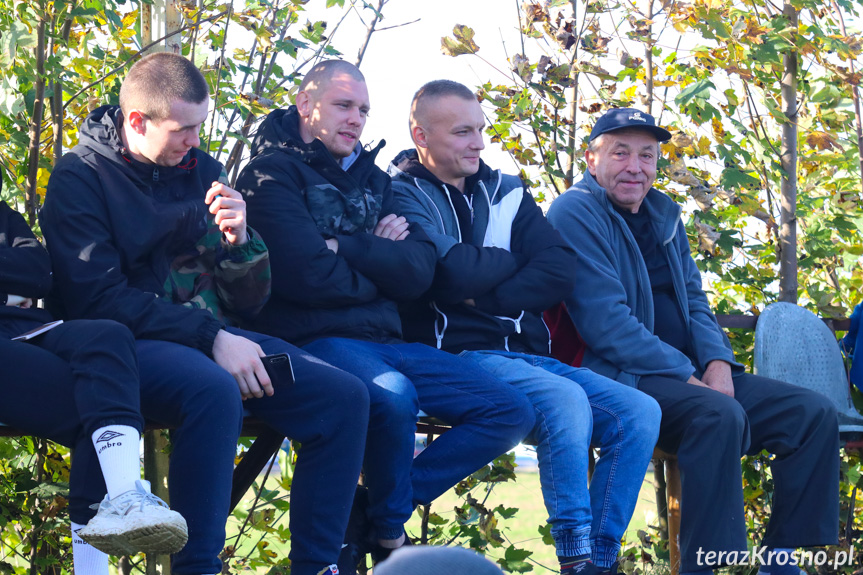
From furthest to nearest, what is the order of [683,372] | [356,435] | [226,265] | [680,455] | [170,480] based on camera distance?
[683,372], [680,455], [226,265], [356,435], [170,480]

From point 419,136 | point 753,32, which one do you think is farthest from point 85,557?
point 753,32

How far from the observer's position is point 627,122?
3.91 meters

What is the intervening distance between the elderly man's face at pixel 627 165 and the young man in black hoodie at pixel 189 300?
156 cm

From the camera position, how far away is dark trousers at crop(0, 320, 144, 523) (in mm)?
2432

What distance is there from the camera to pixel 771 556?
3.42 meters

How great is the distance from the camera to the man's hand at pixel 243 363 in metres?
2.78

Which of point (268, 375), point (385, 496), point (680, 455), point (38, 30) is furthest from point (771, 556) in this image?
point (38, 30)

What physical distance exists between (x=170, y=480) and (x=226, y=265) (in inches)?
28.5

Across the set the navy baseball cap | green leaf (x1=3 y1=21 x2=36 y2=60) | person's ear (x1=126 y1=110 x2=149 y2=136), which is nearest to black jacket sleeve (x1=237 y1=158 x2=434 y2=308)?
person's ear (x1=126 y1=110 x2=149 y2=136)

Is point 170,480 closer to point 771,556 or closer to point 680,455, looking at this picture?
point 680,455

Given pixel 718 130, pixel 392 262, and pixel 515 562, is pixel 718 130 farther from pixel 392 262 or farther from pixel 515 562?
pixel 515 562

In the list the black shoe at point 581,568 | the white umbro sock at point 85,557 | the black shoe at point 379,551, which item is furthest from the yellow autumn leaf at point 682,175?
the white umbro sock at point 85,557

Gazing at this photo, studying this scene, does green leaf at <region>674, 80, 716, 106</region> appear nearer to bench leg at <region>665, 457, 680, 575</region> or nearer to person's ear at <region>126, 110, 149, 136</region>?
bench leg at <region>665, 457, 680, 575</region>

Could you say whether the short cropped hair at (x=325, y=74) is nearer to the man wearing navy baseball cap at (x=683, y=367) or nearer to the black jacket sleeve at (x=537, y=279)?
the black jacket sleeve at (x=537, y=279)
